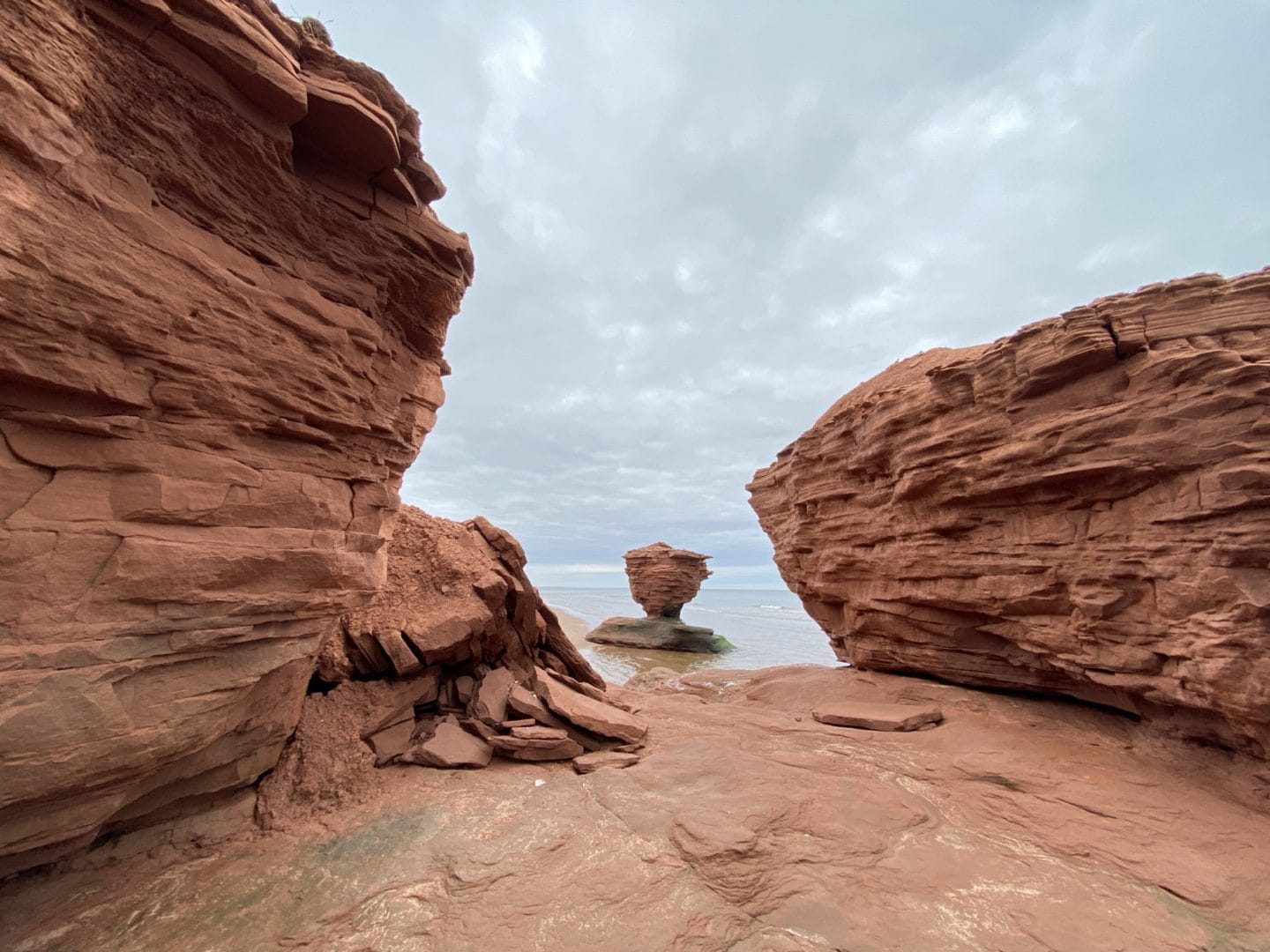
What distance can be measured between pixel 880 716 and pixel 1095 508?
17.6 ft

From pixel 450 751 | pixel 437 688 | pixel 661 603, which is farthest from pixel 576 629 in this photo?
pixel 450 751

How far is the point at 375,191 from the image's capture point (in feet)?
17.8

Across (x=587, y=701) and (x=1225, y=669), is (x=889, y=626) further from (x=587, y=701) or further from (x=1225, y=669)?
(x=587, y=701)

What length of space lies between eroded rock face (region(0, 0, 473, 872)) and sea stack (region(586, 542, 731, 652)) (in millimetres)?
34645

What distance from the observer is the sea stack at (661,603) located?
38094 mm

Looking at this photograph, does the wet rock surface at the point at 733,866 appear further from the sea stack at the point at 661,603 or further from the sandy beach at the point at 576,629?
the sea stack at the point at 661,603

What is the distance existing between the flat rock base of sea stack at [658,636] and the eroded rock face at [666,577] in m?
1.69

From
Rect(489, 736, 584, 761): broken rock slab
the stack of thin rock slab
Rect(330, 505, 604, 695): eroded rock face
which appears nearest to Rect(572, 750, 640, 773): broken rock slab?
the stack of thin rock slab

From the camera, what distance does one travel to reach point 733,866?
4.67 m

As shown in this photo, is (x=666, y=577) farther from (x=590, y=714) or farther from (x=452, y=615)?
(x=452, y=615)

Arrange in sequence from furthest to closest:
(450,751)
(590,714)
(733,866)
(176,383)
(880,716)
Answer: (880,716)
(590,714)
(450,751)
(733,866)
(176,383)

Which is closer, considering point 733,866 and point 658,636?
point 733,866

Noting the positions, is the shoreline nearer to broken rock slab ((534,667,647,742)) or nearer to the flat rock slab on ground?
the flat rock slab on ground

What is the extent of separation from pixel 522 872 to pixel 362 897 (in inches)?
53.1
